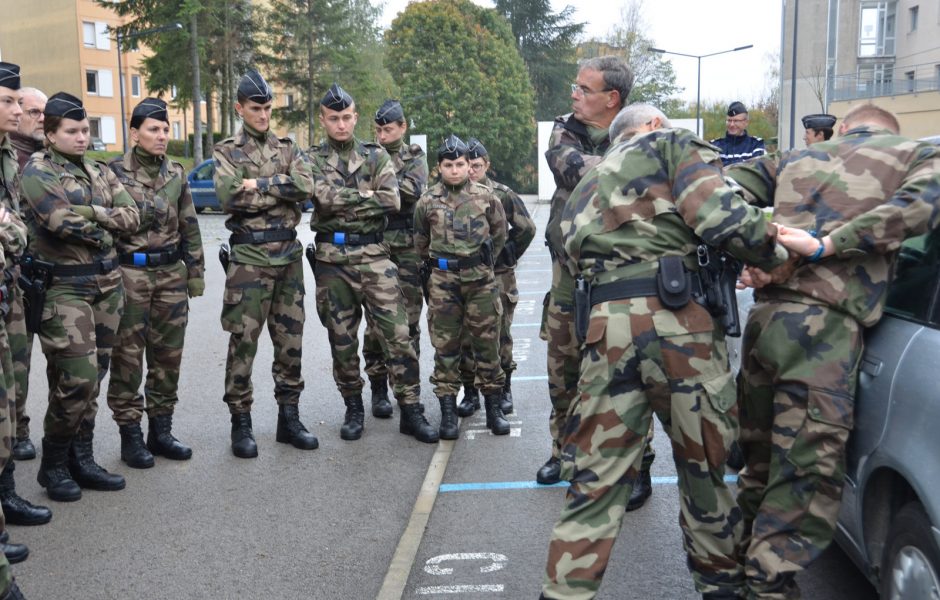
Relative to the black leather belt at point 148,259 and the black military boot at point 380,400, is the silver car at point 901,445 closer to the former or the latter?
the black military boot at point 380,400

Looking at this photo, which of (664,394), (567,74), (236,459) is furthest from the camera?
(567,74)

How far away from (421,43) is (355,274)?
54.9 meters

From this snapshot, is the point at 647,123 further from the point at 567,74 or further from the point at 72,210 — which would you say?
the point at 567,74

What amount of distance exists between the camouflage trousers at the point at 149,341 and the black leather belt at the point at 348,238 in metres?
0.95

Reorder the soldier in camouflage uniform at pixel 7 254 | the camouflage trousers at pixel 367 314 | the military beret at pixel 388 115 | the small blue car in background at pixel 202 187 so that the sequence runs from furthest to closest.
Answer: the small blue car in background at pixel 202 187 < the military beret at pixel 388 115 < the camouflage trousers at pixel 367 314 < the soldier in camouflage uniform at pixel 7 254

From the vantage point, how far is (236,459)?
243 inches

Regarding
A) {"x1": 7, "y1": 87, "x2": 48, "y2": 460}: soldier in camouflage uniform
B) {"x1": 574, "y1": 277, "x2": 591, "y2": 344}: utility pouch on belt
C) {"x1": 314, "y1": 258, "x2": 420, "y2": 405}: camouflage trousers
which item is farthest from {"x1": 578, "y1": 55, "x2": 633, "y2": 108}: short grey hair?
{"x1": 7, "y1": 87, "x2": 48, "y2": 460}: soldier in camouflage uniform

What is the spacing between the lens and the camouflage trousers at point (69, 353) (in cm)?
525

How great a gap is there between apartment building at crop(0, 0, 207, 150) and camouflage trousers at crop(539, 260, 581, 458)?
63525 millimetres

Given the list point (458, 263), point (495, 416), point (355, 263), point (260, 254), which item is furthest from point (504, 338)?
point (260, 254)

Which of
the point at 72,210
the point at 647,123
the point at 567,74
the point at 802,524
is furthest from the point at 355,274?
the point at 567,74

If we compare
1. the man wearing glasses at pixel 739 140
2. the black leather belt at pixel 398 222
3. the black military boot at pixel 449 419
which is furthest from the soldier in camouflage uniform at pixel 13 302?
the man wearing glasses at pixel 739 140

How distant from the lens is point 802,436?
350cm

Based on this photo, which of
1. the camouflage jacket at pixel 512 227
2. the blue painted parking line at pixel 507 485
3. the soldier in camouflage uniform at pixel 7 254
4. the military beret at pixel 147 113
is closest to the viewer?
the soldier in camouflage uniform at pixel 7 254
